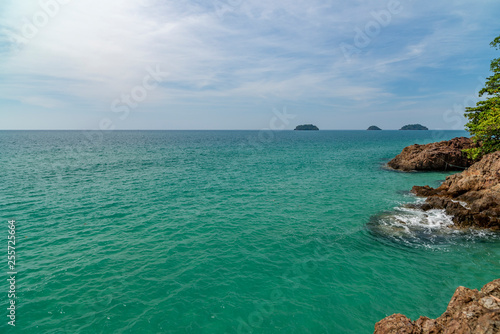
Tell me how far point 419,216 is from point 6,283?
A: 33.7 meters

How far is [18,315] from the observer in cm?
1258

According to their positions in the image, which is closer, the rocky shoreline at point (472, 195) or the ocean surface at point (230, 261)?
the ocean surface at point (230, 261)

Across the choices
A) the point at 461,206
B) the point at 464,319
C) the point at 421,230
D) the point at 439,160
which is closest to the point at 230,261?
the point at 464,319

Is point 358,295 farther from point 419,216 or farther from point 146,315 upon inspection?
point 419,216

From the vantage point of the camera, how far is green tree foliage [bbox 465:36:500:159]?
35250 mm

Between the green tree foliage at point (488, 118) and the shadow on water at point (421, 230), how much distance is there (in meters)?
19.2

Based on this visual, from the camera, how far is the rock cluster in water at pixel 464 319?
6.82 metres

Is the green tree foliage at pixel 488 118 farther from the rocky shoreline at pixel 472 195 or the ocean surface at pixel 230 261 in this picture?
the ocean surface at pixel 230 261

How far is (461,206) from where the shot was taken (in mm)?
24797

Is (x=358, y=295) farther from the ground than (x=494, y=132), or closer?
closer

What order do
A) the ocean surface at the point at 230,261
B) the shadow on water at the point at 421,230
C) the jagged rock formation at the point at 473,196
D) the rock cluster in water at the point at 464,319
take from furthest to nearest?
the jagged rock formation at the point at 473,196
the shadow on water at the point at 421,230
the ocean surface at the point at 230,261
the rock cluster in water at the point at 464,319

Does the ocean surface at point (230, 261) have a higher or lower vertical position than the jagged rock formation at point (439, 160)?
lower

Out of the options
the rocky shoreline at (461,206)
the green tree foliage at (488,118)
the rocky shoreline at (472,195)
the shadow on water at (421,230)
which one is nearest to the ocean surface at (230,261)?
the shadow on water at (421,230)

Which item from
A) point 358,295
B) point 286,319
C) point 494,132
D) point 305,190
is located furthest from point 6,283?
point 494,132
